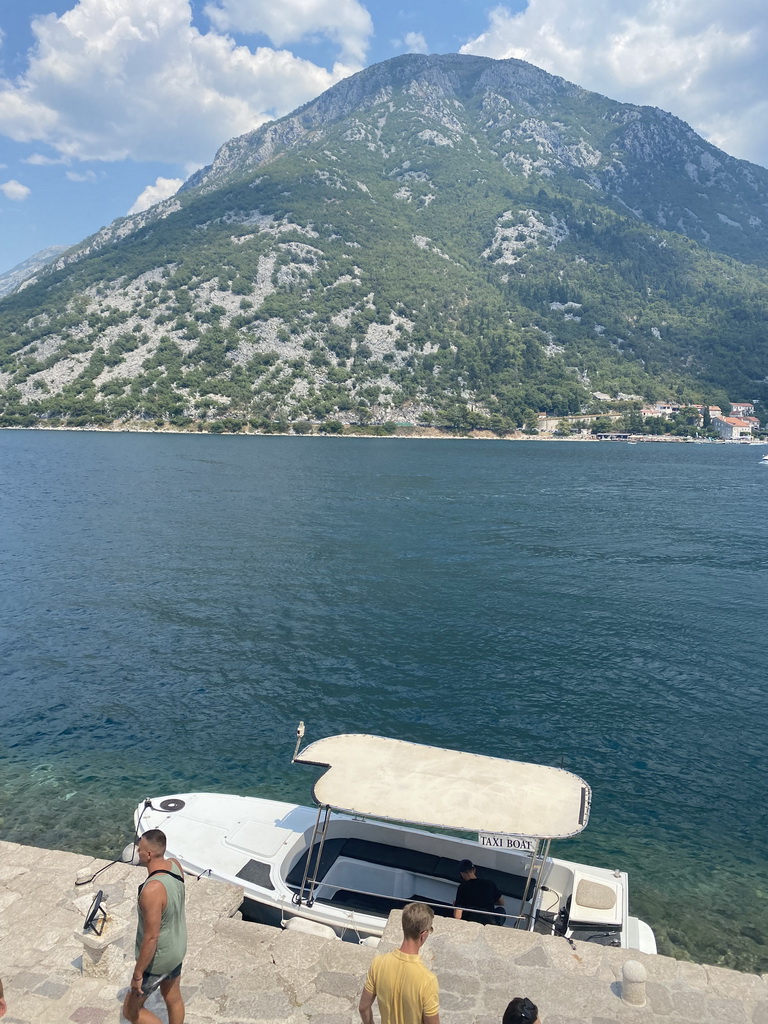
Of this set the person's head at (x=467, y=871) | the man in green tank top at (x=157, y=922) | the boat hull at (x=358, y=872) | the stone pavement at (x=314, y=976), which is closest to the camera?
the man in green tank top at (x=157, y=922)

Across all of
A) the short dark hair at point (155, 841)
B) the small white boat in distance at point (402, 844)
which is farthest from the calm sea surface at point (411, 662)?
the short dark hair at point (155, 841)

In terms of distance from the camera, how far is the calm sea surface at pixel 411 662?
20.0 m

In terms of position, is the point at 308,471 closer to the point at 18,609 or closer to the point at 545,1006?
the point at 18,609

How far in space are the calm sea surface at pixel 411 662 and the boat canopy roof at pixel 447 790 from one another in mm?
6024

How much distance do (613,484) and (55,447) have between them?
12461cm

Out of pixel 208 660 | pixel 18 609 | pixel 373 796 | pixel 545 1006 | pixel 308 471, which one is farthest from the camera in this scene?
pixel 308 471

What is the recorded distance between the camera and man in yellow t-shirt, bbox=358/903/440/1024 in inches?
249

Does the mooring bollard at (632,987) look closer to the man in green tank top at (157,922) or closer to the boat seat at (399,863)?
the boat seat at (399,863)

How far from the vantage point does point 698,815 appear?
813 inches

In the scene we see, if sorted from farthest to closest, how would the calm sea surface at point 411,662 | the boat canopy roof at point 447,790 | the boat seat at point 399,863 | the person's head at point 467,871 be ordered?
the calm sea surface at point 411,662 → the boat seat at point 399,863 → the person's head at point 467,871 → the boat canopy roof at point 447,790

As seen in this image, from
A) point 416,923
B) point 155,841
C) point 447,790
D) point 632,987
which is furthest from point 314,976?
point 416,923

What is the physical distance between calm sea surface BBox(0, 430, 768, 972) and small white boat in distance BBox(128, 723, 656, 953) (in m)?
4.05

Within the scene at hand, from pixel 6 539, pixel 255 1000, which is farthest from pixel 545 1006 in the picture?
pixel 6 539

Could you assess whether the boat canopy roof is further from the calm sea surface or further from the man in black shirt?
the calm sea surface
